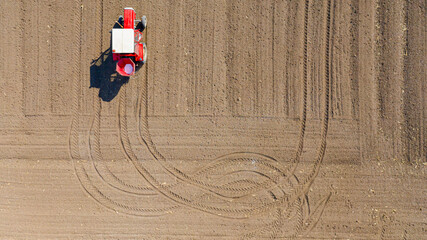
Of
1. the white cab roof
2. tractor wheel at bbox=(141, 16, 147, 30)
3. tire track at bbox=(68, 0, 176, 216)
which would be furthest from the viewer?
tire track at bbox=(68, 0, 176, 216)

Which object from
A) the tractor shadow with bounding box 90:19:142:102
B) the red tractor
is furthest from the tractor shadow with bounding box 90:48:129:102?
the red tractor

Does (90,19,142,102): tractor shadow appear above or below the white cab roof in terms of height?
below

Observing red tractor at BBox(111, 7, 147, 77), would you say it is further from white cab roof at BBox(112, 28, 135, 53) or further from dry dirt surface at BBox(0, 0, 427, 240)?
dry dirt surface at BBox(0, 0, 427, 240)

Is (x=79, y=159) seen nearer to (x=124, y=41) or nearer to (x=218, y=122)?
(x=124, y=41)

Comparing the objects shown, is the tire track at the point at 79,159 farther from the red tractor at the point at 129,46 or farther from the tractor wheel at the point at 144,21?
the tractor wheel at the point at 144,21

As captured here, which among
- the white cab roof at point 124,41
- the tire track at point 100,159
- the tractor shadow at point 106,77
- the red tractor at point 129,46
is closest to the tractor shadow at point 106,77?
the tractor shadow at point 106,77

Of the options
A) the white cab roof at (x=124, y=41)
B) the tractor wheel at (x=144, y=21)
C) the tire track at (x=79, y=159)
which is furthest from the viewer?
the tire track at (x=79, y=159)
